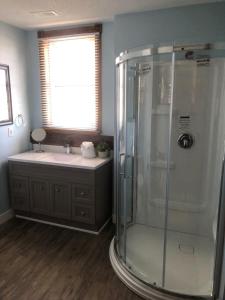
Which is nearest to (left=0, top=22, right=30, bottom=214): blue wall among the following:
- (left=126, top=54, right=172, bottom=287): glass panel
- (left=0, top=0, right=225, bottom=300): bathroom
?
(left=0, top=0, right=225, bottom=300): bathroom

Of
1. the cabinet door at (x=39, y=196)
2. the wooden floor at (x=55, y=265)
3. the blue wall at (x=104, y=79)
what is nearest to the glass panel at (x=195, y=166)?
the wooden floor at (x=55, y=265)

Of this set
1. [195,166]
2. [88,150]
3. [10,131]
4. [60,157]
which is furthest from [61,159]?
[195,166]

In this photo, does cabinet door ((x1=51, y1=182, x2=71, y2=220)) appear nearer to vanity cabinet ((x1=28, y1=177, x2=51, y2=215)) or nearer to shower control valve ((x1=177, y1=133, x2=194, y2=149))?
vanity cabinet ((x1=28, y1=177, x2=51, y2=215))

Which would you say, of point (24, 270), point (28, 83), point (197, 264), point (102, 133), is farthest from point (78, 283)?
point (28, 83)

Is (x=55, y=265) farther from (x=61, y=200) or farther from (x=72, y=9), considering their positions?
(x=72, y=9)

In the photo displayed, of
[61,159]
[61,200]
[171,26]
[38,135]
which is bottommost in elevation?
[61,200]

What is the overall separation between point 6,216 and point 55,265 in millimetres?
1179

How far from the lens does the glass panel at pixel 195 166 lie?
2.18 meters

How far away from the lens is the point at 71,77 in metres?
3.15

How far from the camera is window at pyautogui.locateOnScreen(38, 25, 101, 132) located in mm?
2992

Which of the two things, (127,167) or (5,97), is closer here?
(127,167)

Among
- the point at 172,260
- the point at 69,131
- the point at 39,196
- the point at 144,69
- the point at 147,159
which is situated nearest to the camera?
the point at 172,260

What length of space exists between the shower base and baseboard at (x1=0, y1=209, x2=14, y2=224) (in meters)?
1.50

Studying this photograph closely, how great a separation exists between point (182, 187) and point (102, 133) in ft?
3.95
